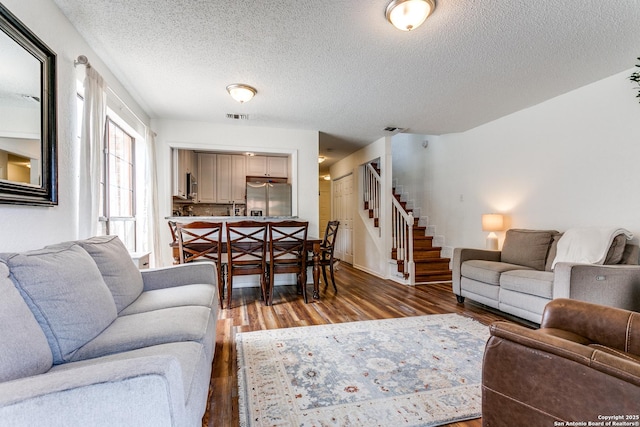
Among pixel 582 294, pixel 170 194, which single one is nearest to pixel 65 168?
pixel 170 194

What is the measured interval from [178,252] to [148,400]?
10.2ft

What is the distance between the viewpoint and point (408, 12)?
191 centimetres

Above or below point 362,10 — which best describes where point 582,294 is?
below

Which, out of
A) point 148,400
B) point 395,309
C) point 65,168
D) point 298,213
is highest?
point 65,168

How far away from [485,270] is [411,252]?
4.95ft

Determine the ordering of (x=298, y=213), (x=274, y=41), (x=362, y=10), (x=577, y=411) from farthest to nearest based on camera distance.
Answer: (x=298, y=213)
(x=274, y=41)
(x=362, y=10)
(x=577, y=411)

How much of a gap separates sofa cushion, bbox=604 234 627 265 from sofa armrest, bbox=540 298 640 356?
1765 mm

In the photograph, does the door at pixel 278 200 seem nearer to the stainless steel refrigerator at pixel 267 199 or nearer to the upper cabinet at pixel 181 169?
the stainless steel refrigerator at pixel 267 199

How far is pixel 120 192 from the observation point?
342cm

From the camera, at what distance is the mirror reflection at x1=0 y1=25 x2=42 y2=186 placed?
57.5 inches

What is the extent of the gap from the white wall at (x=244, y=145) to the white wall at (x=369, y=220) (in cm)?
125

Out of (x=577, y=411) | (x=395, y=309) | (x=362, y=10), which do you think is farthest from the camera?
(x=395, y=309)

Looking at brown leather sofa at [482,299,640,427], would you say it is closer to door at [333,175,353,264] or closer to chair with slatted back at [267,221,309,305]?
chair with slatted back at [267,221,309,305]

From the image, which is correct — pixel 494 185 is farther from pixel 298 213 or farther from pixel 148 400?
pixel 148 400
